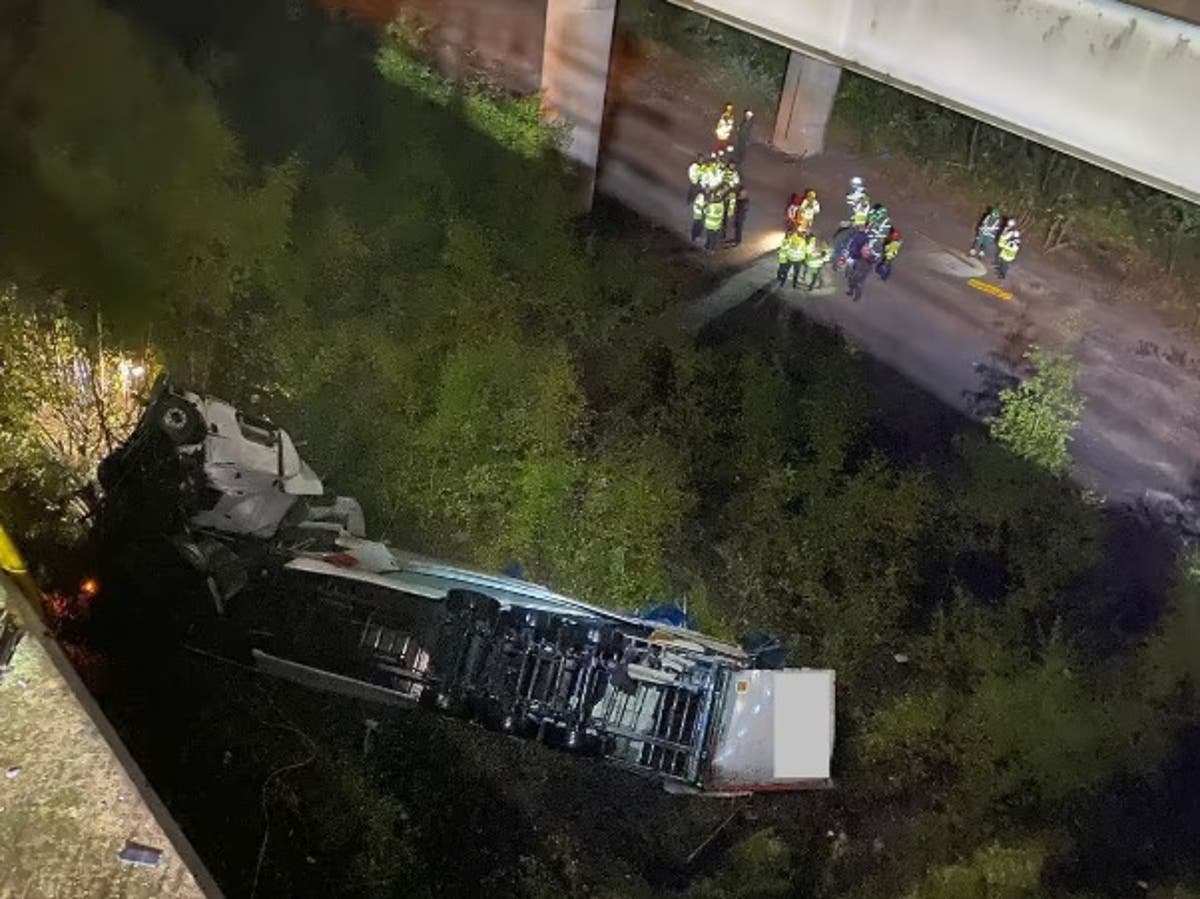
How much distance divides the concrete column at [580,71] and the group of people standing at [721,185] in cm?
133

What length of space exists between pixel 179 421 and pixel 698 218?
6.57 m

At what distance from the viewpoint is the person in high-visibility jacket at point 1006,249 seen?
46.8ft

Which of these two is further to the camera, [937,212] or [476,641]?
[937,212]

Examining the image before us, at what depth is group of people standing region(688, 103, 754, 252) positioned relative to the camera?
46.9ft

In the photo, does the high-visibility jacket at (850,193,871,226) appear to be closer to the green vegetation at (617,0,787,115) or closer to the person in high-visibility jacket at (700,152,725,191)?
the person in high-visibility jacket at (700,152,725,191)

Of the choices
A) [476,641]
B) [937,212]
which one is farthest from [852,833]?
[937,212]

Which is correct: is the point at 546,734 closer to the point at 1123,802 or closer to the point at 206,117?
the point at 1123,802

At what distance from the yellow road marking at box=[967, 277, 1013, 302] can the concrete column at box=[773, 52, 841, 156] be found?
274cm

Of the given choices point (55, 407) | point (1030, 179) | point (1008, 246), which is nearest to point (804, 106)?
point (1030, 179)

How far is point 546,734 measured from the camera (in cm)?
1082

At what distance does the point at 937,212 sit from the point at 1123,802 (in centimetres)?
741

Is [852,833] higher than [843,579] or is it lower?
lower

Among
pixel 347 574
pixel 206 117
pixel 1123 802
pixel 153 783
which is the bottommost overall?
pixel 153 783

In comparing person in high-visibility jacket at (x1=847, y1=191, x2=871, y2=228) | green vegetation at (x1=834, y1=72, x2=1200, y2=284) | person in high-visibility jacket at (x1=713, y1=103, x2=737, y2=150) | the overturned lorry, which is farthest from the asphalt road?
the overturned lorry
